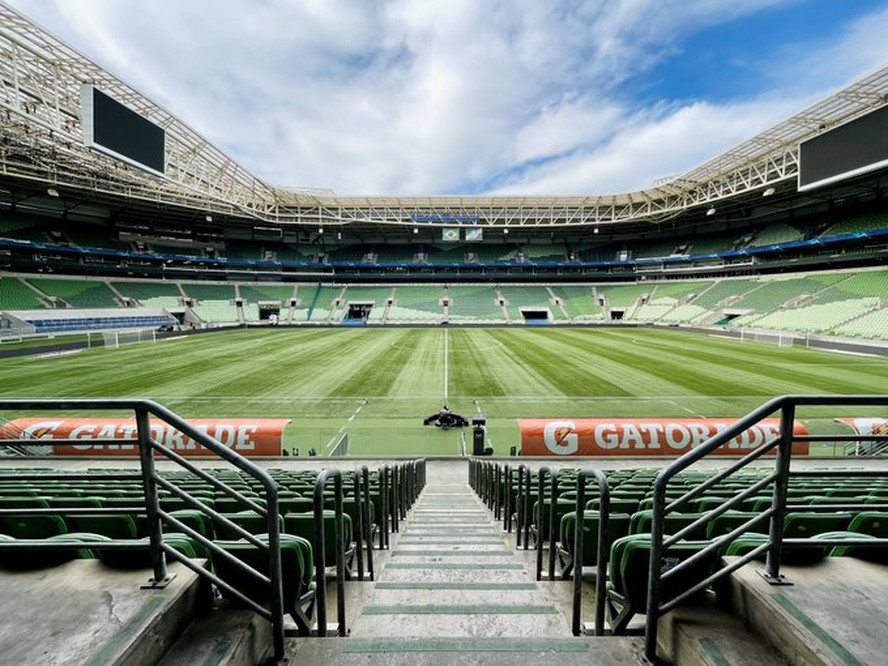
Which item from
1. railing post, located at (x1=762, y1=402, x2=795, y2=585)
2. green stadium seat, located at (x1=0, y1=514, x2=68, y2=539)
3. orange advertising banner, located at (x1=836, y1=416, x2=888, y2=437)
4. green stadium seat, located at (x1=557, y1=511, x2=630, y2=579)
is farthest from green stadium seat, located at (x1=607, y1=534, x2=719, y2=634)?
orange advertising banner, located at (x1=836, y1=416, x2=888, y2=437)

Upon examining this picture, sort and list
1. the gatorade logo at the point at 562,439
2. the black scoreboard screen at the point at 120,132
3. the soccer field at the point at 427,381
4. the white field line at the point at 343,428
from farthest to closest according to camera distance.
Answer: the black scoreboard screen at the point at 120,132
the soccer field at the point at 427,381
the white field line at the point at 343,428
the gatorade logo at the point at 562,439

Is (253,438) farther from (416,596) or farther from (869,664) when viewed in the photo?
(869,664)

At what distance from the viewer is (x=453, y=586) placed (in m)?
3.48

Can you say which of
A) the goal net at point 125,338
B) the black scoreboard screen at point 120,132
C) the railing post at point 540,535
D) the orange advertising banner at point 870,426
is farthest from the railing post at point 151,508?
the goal net at point 125,338

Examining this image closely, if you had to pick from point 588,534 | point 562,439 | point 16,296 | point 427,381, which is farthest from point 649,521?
point 16,296

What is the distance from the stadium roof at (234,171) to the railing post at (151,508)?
28.0 metres

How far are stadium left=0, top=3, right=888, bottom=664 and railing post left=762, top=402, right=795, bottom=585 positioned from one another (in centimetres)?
2

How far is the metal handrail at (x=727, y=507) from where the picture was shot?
207 cm

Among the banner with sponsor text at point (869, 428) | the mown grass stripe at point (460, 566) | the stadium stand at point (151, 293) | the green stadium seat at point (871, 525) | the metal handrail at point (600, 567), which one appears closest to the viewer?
the metal handrail at point (600, 567)

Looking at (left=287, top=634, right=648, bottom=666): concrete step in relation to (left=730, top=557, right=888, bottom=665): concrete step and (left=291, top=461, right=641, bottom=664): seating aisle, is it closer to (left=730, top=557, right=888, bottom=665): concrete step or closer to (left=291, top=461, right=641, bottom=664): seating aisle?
(left=291, top=461, right=641, bottom=664): seating aisle

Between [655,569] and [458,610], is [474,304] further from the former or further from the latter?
[655,569]

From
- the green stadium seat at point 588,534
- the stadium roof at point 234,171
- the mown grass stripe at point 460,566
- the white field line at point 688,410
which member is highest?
the stadium roof at point 234,171

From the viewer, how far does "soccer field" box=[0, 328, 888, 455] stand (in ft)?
50.4

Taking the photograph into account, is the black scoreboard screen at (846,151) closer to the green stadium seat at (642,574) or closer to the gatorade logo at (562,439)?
the gatorade logo at (562,439)
